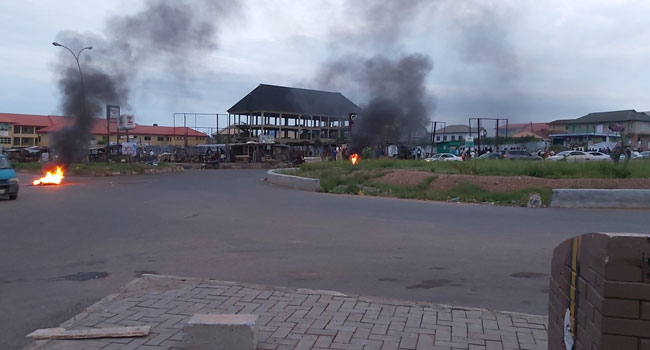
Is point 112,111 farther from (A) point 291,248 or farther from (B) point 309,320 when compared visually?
(B) point 309,320

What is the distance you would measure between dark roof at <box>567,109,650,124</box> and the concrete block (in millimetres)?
68906

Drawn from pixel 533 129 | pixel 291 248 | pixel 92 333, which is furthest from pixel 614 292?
pixel 533 129

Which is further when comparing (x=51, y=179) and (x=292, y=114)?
(x=292, y=114)

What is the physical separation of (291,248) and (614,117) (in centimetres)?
6807

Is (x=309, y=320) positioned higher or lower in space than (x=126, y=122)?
lower

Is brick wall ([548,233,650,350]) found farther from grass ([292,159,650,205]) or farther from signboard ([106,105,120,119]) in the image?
signboard ([106,105,120,119])

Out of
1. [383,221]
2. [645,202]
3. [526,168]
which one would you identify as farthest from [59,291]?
[526,168]

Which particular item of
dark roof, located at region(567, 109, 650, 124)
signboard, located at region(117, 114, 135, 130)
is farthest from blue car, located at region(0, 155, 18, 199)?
dark roof, located at region(567, 109, 650, 124)

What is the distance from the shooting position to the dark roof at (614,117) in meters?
62.5

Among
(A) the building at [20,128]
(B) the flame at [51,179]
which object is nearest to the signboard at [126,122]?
(B) the flame at [51,179]

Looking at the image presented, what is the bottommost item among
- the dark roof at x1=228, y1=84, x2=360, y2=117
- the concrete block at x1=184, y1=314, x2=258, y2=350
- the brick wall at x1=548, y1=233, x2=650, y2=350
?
the concrete block at x1=184, y1=314, x2=258, y2=350

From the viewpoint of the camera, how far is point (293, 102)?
7038 centimetres

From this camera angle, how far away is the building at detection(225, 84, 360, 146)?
222 ft

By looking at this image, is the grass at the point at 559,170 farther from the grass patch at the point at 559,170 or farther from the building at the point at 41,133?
the building at the point at 41,133
